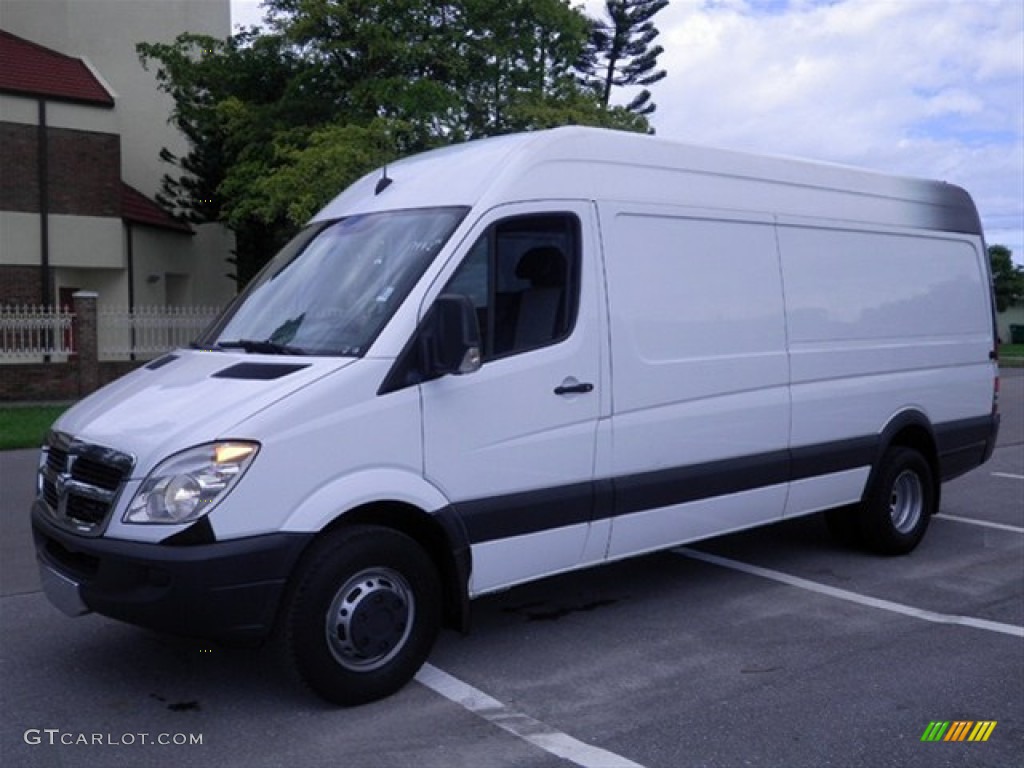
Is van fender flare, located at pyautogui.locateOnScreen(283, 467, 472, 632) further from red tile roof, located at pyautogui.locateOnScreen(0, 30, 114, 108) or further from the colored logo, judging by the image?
red tile roof, located at pyautogui.locateOnScreen(0, 30, 114, 108)

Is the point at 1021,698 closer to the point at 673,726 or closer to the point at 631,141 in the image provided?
the point at 673,726

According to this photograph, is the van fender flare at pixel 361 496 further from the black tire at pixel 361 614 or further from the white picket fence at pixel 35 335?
the white picket fence at pixel 35 335

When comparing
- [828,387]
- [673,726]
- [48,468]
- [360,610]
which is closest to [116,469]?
[48,468]

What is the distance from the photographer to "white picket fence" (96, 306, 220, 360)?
68.8 ft

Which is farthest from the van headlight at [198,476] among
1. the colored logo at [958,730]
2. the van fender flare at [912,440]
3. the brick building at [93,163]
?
the brick building at [93,163]

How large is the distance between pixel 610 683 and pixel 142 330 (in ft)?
59.5

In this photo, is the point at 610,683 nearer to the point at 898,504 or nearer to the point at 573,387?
the point at 573,387

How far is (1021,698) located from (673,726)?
1716 millimetres

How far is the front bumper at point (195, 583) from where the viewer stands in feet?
14.3

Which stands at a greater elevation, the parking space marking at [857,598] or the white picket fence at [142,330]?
the white picket fence at [142,330]

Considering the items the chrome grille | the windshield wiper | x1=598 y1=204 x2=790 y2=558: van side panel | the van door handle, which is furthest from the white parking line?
the chrome grille

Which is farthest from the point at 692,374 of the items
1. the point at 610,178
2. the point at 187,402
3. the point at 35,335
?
the point at 35,335

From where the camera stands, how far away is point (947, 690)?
515 cm

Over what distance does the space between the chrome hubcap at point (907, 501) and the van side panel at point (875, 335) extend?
0.46 metres
